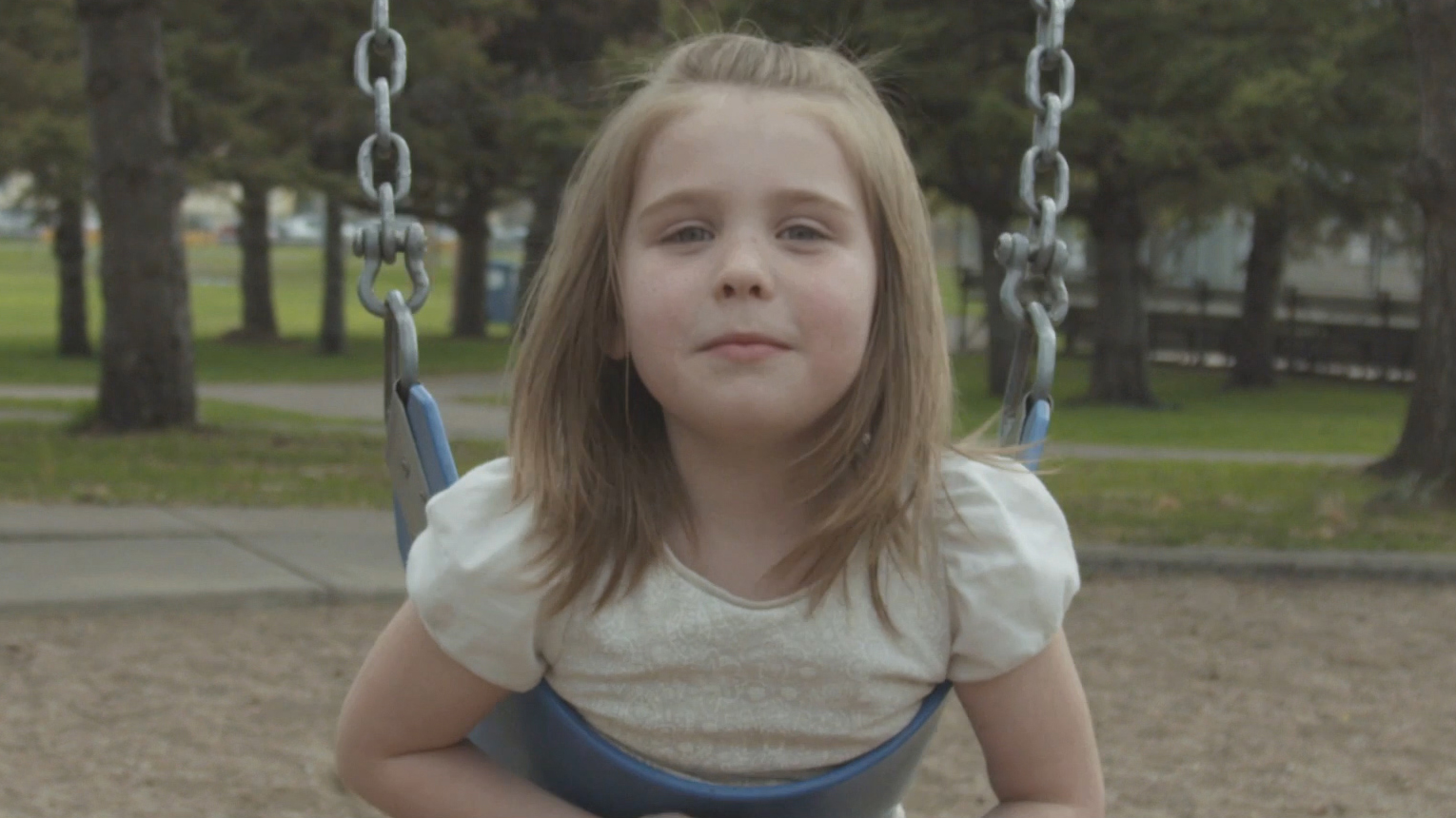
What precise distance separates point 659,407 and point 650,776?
360 mm

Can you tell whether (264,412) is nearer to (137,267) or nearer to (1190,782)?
(137,267)

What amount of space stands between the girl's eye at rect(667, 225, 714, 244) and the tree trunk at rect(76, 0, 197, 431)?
9.33 metres

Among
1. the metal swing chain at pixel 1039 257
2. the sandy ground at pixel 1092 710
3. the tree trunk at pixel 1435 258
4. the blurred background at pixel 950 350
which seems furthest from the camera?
the tree trunk at pixel 1435 258

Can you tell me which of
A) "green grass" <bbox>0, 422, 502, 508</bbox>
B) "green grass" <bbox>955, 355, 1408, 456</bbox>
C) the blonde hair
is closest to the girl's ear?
the blonde hair

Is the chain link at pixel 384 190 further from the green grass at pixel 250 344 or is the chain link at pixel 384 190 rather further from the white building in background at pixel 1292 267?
the white building in background at pixel 1292 267

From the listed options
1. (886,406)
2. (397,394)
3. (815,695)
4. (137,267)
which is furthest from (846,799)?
(137,267)

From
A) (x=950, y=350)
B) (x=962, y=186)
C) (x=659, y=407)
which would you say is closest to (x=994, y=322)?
(x=962, y=186)

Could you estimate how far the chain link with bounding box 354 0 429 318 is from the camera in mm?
2236

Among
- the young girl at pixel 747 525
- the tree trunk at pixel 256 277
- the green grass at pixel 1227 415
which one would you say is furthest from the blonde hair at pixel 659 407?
the tree trunk at pixel 256 277

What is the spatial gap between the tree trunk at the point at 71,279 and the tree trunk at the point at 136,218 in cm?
914

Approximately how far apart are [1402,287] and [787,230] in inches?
1491

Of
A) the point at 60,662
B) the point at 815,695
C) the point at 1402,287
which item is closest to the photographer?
the point at 815,695

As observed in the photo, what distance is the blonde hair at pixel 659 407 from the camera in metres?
1.70

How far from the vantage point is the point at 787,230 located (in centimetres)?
169
